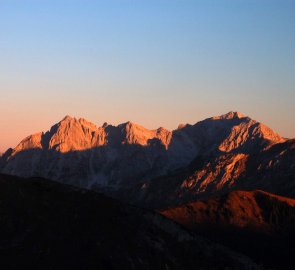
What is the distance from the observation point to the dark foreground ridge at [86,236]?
103 meters

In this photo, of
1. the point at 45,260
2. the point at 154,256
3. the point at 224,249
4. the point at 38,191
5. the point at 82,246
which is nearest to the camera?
the point at 45,260

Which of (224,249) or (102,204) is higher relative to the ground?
(102,204)

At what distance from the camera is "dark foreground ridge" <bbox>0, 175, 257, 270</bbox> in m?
103

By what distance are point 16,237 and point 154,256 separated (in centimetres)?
2230

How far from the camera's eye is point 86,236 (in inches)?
4419

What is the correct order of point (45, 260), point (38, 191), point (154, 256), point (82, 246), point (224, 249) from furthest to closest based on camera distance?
point (224, 249) → point (38, 191) → point (154, 256) → point (82, 246) → point (45, 260)

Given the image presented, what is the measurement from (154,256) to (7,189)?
80.8 ft

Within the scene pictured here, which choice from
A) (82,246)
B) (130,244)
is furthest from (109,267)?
(130,244)

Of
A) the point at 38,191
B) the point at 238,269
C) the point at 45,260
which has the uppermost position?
the point at 38,191

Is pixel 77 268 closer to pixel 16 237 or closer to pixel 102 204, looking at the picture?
pixel 16 237

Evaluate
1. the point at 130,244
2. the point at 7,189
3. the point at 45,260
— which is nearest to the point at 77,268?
the point at 45,260

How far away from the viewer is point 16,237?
105m

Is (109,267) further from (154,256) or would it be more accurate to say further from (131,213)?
(131,213)

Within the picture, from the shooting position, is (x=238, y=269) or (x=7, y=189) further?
(x=238, y=269)
